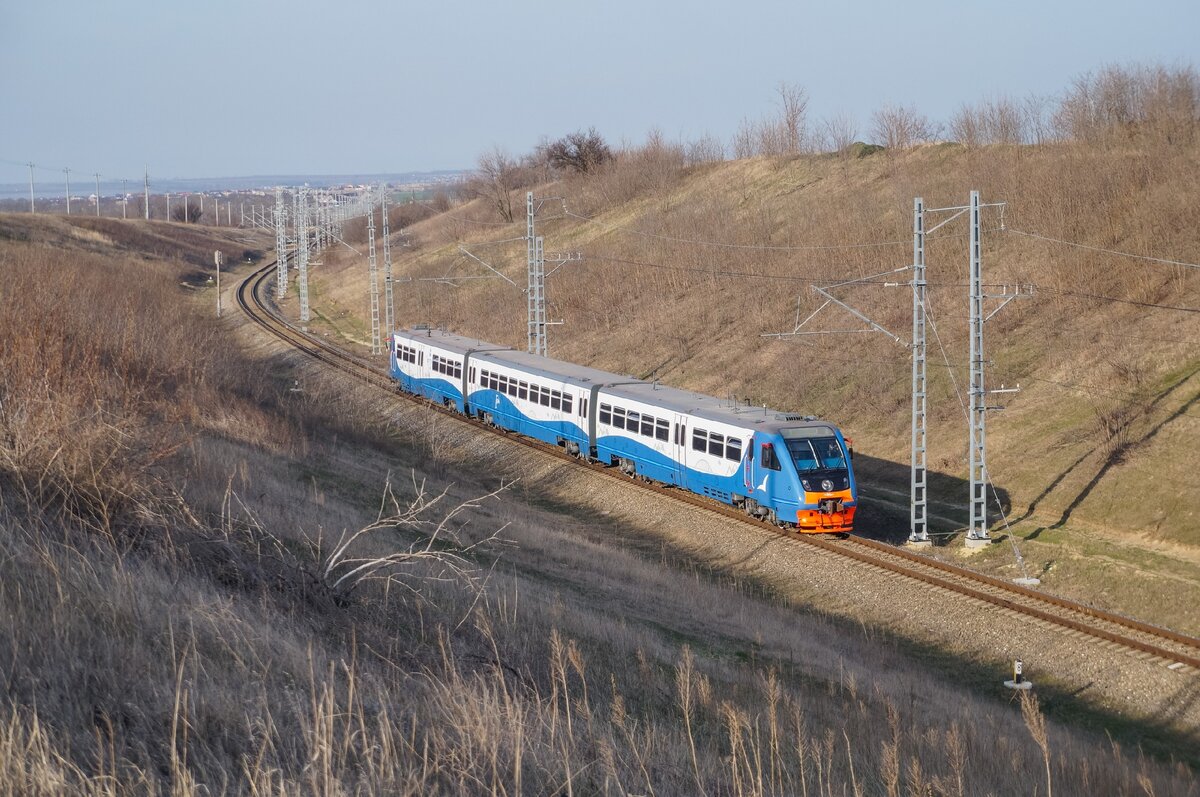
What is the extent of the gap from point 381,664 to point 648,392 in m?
21.5

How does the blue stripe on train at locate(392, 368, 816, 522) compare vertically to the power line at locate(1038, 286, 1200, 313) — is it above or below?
below

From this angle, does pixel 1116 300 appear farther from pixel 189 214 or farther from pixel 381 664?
pixel 189 214

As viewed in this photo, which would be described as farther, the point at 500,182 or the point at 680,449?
the point at 500,182

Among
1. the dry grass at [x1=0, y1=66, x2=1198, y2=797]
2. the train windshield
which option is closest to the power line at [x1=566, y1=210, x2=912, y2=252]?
the dry grass at [x1=0, y1=66, x2=1198, y2=797]

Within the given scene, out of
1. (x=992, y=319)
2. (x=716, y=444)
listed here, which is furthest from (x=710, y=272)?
(x=716, y=444)

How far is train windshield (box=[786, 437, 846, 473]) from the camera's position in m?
23.7

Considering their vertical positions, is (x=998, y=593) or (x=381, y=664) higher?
(x=381, y=664)

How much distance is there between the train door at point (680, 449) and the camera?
26.8 m

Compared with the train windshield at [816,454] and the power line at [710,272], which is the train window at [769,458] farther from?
the power line at [710,272]

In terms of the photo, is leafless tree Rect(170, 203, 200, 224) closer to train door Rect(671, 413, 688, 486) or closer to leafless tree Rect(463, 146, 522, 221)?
leafless tree Rect(463, 146, 522, 221)

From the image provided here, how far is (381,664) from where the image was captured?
8.37m

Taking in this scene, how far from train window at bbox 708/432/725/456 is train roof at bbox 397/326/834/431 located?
1.20ft

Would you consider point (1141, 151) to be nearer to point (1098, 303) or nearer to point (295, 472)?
point (1098, 303)

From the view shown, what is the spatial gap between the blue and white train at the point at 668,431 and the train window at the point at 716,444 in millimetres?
22
